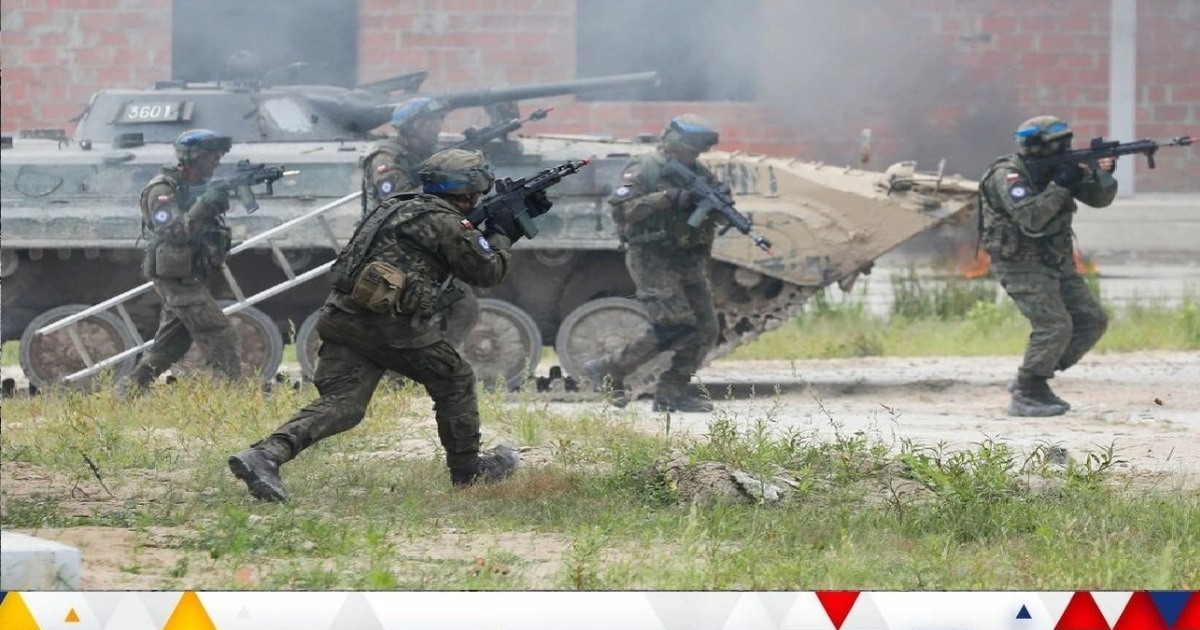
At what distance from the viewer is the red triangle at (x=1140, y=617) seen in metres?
5.02

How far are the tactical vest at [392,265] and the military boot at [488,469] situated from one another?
66 cm

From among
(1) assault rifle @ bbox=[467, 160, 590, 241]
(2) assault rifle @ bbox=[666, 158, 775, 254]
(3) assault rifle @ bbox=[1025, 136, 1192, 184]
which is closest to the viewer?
(1) assault rifle @ bbox=[467, 160, 590, 241]

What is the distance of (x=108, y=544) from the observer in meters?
6.46

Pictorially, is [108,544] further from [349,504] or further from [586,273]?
[586,273]

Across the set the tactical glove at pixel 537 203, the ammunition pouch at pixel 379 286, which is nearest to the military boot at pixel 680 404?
the tactical glove at pixel 537 203

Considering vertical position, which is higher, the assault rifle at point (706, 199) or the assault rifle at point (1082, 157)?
the assault rifle at point (1082, 157)

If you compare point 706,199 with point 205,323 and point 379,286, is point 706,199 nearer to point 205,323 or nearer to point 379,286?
point 205,323

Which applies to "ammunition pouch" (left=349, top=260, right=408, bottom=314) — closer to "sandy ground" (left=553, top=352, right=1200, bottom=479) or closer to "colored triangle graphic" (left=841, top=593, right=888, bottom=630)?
"sandy ground" (left=553, top=352, right=1200, bottom=479)

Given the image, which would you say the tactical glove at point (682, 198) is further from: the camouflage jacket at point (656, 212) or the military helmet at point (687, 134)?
the military helmet at point (687, 134)

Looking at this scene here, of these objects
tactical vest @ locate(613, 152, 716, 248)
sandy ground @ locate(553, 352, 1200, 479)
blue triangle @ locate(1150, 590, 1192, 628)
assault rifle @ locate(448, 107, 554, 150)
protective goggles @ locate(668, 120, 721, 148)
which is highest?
protective goggles @ locate(668, 120, 721, 148)

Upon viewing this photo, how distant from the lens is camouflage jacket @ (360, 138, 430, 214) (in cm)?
1077

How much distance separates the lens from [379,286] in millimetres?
7172

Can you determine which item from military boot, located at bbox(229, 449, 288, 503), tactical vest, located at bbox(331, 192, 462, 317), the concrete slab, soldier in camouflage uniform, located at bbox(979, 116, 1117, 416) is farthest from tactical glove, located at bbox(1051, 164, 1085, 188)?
the concrete slab

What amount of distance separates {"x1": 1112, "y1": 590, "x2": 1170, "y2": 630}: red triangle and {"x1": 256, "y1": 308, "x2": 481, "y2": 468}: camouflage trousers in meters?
3.04
